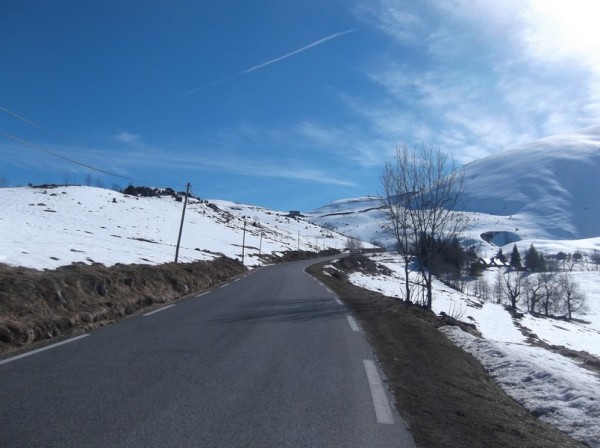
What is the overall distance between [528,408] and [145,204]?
107900 millimetres

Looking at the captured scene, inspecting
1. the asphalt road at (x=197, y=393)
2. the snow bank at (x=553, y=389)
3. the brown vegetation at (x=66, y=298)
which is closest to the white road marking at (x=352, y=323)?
the asphalt road at (x=197, y=393)

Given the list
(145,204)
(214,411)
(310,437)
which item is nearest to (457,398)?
(310,437)

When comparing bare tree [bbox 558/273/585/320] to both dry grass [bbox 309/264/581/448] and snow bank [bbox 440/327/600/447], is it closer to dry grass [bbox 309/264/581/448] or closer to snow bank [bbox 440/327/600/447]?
snow bank [bbox 440/327/600/447]

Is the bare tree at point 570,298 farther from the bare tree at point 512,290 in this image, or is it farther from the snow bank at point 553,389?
the snow bank at point 553,389

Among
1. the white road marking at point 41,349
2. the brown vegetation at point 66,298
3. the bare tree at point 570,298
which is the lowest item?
the white road marking at point 41,349

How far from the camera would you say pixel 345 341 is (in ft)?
33.4

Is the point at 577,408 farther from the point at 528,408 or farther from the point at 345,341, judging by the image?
the point at 345,341

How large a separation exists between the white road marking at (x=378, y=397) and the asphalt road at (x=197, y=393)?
0.01 meters

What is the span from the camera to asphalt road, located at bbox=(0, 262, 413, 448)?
181 inches

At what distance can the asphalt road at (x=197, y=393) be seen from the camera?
4.60m

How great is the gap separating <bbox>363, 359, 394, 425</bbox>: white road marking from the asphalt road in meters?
0.01

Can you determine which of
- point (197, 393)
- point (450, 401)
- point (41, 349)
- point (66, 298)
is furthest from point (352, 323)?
point (197, 393)

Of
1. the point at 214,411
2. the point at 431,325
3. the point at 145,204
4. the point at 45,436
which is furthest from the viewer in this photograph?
the point at 145,204

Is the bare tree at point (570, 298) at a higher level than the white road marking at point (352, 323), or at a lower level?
higher
